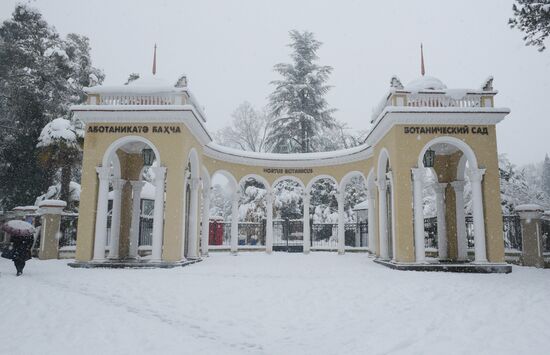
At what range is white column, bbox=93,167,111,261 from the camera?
12945 mm

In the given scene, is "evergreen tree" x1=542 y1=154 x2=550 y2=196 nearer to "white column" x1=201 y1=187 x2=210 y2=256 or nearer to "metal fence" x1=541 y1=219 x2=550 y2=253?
"metal fence" x1=541 y1=219 x2=550 y2=253

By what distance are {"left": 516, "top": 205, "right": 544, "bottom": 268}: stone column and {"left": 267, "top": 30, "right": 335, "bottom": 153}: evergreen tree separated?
19129 mm

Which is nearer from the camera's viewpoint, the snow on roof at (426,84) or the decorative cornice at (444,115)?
the decorative cornice at (444,115)

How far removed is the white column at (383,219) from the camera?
50.3ft

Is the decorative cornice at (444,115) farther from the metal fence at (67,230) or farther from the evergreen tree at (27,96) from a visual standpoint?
the evergreen tree at (27,96)

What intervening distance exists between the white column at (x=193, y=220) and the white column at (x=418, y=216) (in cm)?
806

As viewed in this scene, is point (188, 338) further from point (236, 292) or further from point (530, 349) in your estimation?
point (530, 349)

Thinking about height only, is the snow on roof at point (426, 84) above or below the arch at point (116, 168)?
above

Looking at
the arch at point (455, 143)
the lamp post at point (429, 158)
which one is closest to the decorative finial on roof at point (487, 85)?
the arch at point (455, 143)

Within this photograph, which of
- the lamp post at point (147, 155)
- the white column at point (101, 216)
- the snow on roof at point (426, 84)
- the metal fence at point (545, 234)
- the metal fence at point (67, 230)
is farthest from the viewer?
the metal fence at point (67, 230)

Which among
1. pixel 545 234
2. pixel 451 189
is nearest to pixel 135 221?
pixel 451 189

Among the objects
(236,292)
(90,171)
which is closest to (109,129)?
(90,171)

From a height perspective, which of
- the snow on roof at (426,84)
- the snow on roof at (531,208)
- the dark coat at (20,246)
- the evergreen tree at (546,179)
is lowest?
the dark coat at (20,246)

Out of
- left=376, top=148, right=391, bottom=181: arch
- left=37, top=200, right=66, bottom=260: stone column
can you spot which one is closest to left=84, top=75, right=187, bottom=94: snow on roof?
left=37, top=200, right=66, bottom=260: stone column
